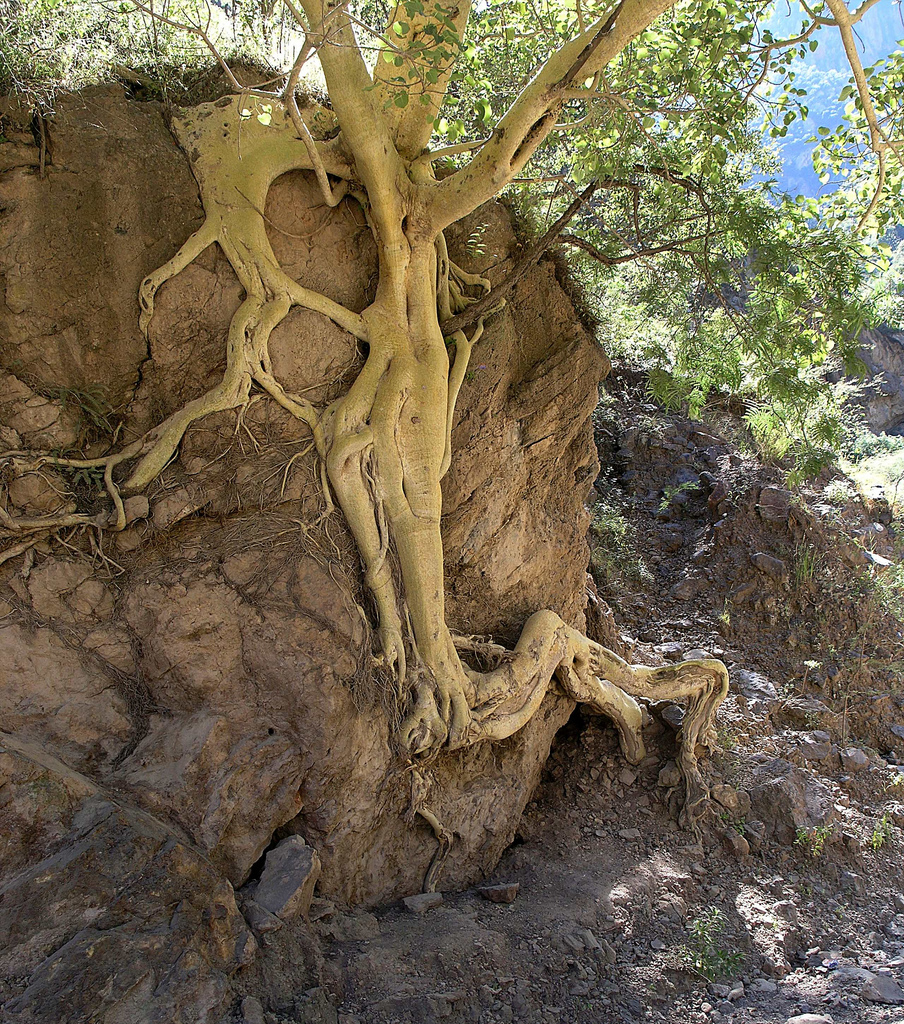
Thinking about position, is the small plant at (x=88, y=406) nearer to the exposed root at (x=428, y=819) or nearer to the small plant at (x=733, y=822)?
the exposed root at (x=428, y=819)

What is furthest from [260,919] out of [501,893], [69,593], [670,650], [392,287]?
[670,650]

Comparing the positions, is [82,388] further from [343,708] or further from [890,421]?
[890,421]

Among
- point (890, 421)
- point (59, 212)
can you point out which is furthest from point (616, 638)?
point (890, 421)

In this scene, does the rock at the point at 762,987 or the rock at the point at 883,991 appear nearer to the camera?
the rock at the point at 883,991

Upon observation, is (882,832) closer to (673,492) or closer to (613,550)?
(613,550)

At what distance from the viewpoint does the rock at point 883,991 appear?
3.99 meters

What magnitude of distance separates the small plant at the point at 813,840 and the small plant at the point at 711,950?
3.44 ft

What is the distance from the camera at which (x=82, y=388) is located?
13.6 ft

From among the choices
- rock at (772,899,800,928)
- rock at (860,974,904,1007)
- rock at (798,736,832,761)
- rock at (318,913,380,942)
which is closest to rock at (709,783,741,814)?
rock at (772,899,800,928)

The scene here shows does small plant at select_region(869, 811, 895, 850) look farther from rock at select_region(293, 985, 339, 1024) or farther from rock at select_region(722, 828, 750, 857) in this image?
rock at select_region(293, 985, 339, 1024)

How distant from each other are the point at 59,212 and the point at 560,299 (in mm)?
3345

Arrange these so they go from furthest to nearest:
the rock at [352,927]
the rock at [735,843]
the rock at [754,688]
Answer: the rock at [754,688]
the rock at [735,843]
the rock at [352,927]

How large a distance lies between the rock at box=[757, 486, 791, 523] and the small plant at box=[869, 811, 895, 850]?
2.91 meters

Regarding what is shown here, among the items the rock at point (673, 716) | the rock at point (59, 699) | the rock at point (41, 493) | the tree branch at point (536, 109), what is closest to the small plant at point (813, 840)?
the rock at point (673, 716)
